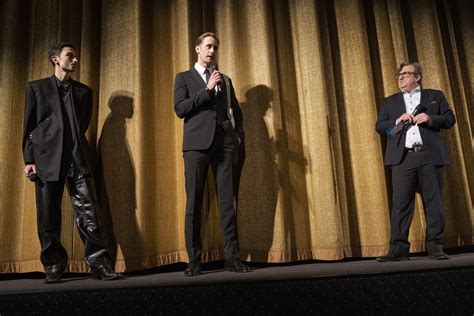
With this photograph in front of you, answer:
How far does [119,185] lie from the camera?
2990 millimetres

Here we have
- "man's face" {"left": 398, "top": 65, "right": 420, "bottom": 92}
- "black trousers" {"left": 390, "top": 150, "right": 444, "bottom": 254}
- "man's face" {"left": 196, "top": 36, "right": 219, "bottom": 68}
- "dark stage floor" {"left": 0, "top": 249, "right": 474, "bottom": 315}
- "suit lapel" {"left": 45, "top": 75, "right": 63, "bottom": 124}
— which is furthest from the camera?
"man's face" {"left": 398, "top": 65, "right": 420, "bottom": 92}

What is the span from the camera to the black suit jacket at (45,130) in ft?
7.72

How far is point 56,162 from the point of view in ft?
7.68

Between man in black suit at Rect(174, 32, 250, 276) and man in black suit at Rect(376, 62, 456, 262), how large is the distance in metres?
1.04

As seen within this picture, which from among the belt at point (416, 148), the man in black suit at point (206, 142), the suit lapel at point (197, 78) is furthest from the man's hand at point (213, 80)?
the belt at point (416, 148)

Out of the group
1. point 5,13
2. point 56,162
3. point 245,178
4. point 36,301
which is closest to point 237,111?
point 245,178

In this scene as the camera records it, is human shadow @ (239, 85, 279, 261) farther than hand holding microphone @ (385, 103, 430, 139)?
Yes

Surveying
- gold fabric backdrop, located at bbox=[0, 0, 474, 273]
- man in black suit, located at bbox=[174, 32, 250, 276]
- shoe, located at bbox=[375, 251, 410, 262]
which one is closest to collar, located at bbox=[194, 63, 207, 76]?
man in black suit, located at bbox=[174, 32, 250, 276]

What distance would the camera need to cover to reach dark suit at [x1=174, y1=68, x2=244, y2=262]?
7.85ft

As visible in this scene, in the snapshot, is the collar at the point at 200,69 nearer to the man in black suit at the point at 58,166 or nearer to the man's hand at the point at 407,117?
the man in black suit at the point at 58,166

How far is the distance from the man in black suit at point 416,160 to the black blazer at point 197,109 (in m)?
1.08

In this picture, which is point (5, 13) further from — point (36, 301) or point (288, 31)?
point (36, 301)

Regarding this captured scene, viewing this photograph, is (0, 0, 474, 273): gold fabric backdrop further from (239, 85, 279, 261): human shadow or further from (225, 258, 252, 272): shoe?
(225, 258, 252, 272): shoe

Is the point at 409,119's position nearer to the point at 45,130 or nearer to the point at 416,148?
the point at 416,148
